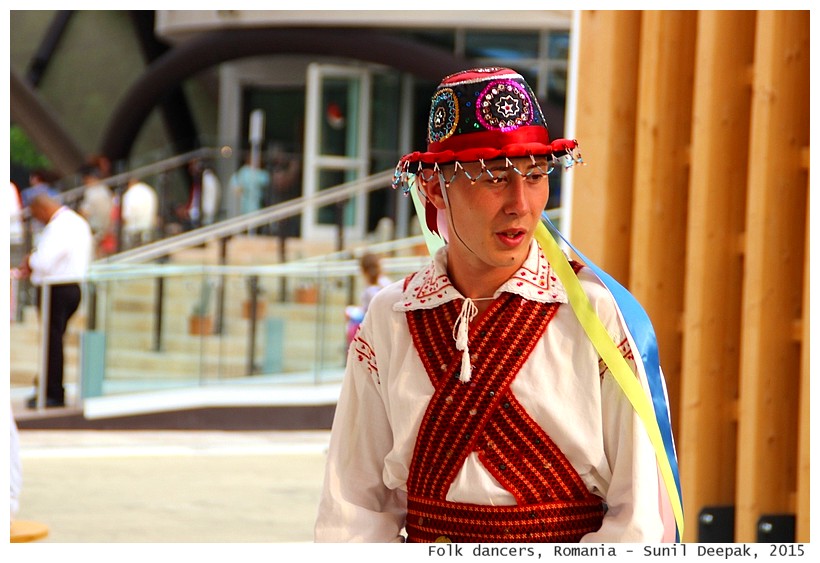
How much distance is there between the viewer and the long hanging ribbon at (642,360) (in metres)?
2.07

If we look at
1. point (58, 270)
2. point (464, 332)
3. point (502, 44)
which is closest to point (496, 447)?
point (464, 332)

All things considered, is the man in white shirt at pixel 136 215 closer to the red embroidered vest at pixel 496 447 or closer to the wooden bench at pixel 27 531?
the wooden bench at pixel 27 531

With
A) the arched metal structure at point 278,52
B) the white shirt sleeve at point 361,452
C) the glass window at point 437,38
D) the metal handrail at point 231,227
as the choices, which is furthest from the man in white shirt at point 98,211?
the white shirt sleeve at point 361,452

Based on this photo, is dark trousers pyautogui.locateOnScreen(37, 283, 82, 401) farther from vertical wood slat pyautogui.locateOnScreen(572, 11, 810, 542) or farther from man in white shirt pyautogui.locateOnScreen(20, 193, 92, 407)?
vertical wood slat pyautogui.locateOnScreen(572, 11, 810, 542)

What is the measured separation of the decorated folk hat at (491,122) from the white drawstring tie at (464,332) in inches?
9.6

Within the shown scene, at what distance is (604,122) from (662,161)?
269 millimetres

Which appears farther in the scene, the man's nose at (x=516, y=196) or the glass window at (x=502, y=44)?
the glass window at (x=502, y=44)

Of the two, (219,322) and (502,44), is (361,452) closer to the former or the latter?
(219,322)

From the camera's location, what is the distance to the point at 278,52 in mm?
20062

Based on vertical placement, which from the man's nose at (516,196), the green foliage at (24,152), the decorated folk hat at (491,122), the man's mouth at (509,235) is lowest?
the man's mouth at (509,235)

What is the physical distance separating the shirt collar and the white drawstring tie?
0.03m

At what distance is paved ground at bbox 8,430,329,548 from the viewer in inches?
249

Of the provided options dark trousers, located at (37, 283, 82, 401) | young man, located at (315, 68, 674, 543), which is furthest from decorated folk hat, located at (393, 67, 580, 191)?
dark trousers, located at (37, 283, 82, 401)
